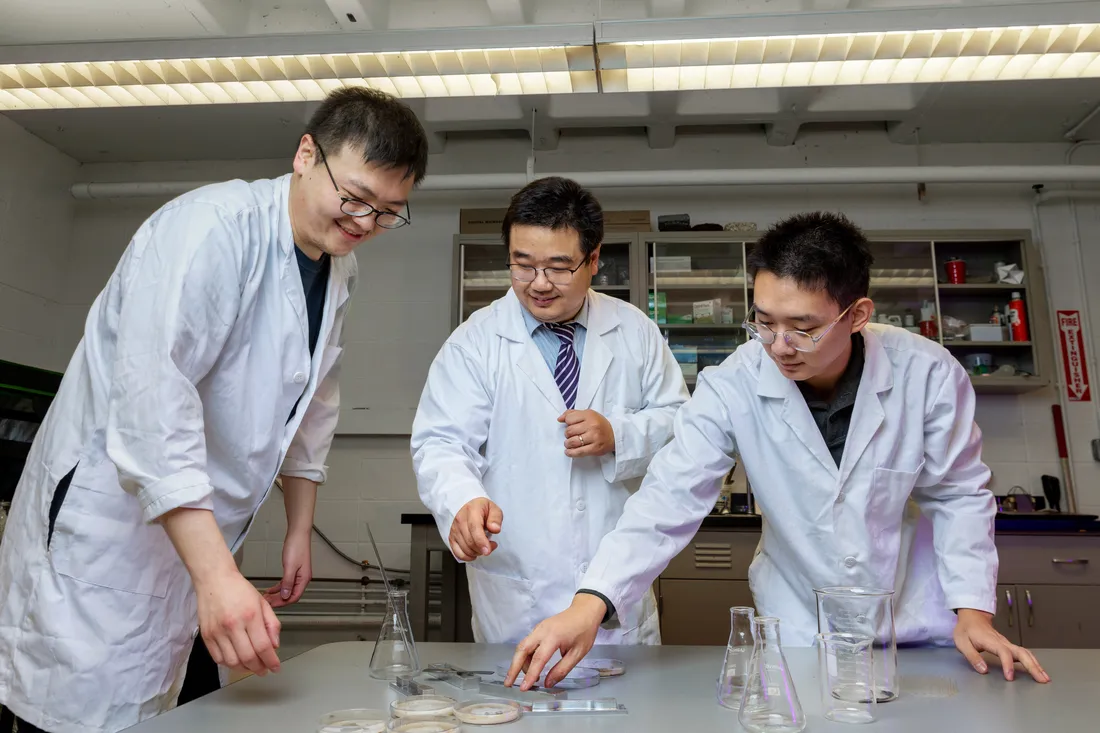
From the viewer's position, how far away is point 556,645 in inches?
44.9

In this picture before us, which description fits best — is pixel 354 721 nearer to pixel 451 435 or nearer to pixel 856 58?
pixel 451 435

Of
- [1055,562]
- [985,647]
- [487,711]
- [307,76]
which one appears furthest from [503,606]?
[1055,562]

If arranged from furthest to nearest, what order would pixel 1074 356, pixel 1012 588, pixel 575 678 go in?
pixel 1074 356
pixel 1012 588
pixel 575 678

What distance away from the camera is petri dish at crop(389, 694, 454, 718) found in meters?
0.96

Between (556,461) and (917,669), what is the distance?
2.57ft

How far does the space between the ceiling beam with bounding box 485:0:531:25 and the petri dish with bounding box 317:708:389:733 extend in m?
2.69

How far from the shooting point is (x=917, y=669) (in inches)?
50.0

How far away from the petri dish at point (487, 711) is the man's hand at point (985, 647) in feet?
2.47

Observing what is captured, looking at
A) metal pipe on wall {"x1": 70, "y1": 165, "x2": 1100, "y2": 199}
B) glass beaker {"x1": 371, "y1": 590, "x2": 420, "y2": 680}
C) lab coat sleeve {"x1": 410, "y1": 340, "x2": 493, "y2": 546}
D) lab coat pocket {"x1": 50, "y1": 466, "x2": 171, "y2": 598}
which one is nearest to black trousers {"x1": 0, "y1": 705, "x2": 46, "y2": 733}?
lab coat pocket {"x1": 50, "y1": 466, "x2": 171, "y2": 598}

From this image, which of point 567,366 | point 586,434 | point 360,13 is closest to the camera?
point 586,434

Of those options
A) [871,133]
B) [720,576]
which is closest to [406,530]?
[720,576]

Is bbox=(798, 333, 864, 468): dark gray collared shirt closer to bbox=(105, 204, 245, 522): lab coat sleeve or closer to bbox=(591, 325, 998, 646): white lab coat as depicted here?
bbox=(591, 325, 998, 646): white lab coat

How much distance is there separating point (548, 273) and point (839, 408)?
66 cm

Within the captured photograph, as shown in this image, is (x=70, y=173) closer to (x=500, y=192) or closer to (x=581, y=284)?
(x=500, y=192)
